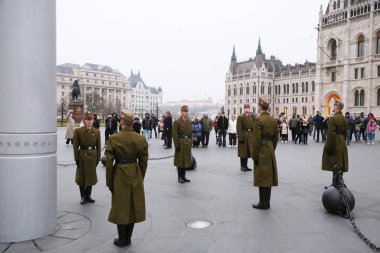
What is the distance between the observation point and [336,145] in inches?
294

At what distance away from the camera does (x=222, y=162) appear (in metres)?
12.5

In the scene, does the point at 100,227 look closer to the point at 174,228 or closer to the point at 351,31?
the point at 174,228

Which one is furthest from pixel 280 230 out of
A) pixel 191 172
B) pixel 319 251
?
pixel 191 172

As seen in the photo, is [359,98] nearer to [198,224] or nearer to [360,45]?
[360,45]

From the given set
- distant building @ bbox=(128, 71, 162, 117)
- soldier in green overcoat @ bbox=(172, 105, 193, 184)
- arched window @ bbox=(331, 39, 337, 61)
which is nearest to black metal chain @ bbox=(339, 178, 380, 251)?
soldier in green overcoat @ bbox=(172, 105, 193, 184)

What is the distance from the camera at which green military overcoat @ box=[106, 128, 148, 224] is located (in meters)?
4.41

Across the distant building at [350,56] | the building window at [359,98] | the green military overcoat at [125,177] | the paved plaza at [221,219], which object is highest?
the distant building at [350,56]

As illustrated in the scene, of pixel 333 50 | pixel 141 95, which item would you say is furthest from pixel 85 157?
pixel 141 95

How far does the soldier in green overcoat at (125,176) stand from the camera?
4410 mm

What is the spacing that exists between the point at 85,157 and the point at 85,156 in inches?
0.8

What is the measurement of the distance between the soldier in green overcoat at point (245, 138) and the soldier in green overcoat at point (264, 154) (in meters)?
3.83

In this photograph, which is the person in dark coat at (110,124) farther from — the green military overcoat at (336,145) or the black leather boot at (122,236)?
the black leather boot at (122,236)

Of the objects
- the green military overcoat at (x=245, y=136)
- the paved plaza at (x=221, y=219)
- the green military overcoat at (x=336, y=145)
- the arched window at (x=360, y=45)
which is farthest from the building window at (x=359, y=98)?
the green military overcoat at (x=336, y=145)

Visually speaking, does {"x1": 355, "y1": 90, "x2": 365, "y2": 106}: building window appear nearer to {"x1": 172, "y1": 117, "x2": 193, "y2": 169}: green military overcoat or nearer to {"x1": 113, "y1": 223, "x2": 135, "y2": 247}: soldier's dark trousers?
{"x1": 172, "y1": 117, "x2": 193, "y2": 169}: green military overcoat
